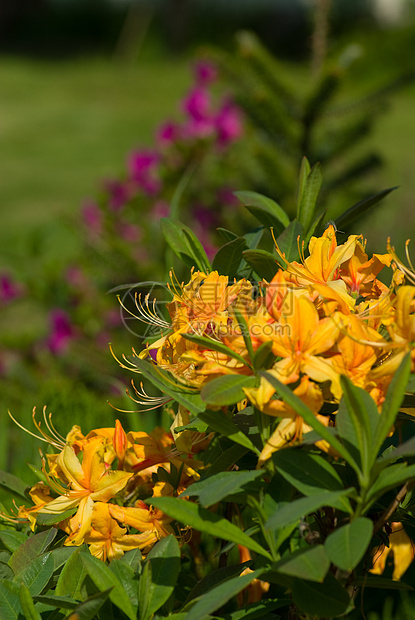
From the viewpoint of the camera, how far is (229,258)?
74 centimetres

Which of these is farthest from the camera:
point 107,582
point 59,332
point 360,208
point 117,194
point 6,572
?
Result: point 117,194

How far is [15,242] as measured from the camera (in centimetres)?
492

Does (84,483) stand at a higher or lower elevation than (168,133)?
higher

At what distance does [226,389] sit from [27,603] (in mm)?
230

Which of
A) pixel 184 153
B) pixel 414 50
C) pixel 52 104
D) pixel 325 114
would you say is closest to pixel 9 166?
pixel 52 104

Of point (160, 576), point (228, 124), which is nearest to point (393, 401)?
point (160, 576)

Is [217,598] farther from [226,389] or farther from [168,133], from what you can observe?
[168,133]

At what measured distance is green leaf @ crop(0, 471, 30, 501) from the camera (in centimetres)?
81

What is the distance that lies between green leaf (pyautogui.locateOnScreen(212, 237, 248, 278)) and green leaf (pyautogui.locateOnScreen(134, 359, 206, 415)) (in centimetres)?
15

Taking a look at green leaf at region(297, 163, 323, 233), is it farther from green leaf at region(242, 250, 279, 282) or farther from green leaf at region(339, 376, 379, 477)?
green leaf at region(339, 376, 379, 477)

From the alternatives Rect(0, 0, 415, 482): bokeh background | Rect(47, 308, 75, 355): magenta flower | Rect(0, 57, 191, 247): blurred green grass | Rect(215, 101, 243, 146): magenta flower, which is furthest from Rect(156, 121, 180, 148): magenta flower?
Rect(0, 57, 191, 247): blurred green grass

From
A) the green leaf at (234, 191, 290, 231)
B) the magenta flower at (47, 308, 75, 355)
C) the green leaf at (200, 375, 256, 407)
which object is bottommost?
the magenta flower at (47, 308, 75, 355)

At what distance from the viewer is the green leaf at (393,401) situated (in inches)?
20.6

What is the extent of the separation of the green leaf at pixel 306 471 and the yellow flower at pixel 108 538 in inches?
7.9
